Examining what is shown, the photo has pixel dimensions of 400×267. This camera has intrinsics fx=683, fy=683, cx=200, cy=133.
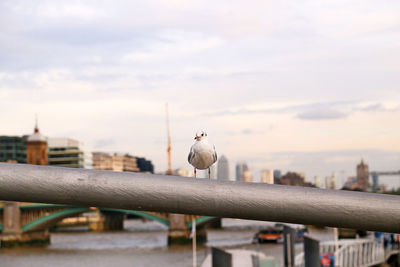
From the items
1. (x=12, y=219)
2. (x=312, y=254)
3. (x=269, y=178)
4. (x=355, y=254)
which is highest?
(x=269, y=178)

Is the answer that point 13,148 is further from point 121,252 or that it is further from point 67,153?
point 121,252

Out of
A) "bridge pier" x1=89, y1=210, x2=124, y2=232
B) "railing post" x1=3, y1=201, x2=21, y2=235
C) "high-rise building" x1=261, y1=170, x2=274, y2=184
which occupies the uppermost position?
"high-rise building" x1=261, y1=170, x2=274, y2=184

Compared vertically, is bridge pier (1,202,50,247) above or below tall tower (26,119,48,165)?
below

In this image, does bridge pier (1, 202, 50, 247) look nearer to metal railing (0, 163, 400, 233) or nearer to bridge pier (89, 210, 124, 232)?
bridge pier (89, 210, 124, 232)

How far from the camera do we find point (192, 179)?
2285 millimetres

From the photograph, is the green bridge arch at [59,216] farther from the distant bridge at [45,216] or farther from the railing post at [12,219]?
the railing post at [12,219]

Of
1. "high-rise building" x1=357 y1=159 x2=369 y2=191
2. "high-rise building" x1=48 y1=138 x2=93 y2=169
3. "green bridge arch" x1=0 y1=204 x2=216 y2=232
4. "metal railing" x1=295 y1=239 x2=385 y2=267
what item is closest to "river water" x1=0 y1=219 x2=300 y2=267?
"green bridge arch" x1=0 y1=204 x2=216 y2=232

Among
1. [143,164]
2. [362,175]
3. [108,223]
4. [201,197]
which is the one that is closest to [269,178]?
[108,223]

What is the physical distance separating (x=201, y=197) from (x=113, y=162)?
14699 cm

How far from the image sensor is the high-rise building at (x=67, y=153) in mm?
125238

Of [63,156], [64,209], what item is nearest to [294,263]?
[64,209]

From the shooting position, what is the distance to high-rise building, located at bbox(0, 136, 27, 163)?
5044 inches

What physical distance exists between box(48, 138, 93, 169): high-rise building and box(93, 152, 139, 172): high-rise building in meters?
11.8

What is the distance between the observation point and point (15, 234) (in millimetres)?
61156
